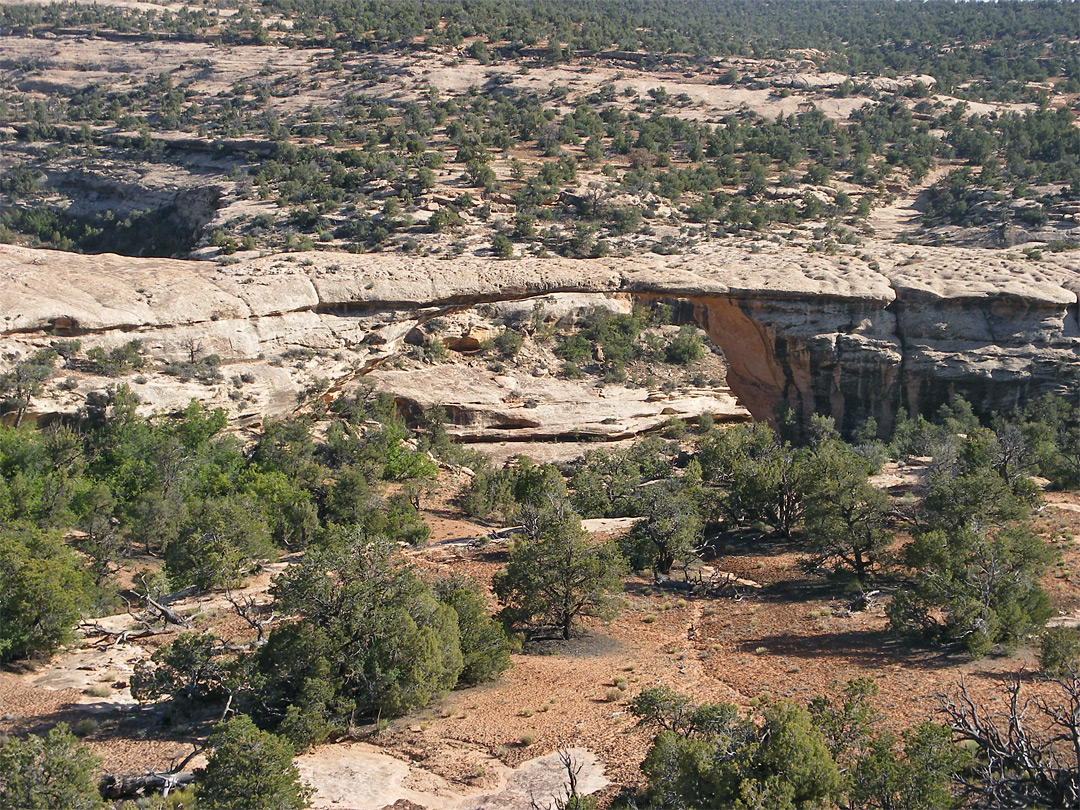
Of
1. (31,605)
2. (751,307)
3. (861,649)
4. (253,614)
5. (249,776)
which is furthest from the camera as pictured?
(751,307)

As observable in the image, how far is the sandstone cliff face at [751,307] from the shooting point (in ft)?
106

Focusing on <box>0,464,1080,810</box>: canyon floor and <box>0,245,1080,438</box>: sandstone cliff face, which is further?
<box>0,245,1080,438</box>: sandstone cliff face

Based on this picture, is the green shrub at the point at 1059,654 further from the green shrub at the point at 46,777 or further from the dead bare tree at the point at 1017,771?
the green shrub at the point at 46,777

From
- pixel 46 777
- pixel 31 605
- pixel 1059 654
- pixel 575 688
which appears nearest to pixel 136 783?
pixel 46 777

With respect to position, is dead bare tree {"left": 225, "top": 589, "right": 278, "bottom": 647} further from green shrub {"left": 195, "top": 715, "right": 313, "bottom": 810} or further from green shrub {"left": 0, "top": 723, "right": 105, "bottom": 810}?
green shrub {"left": 0, "top": 723, "right": 105, "bottom": 810}

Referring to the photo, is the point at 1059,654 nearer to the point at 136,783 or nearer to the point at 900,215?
the point at 136,783

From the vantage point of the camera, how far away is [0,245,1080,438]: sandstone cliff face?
32188mm

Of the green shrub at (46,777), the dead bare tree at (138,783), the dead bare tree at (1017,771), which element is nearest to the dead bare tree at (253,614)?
the dead bare tree at (138,783)

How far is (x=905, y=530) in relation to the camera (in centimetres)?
2588

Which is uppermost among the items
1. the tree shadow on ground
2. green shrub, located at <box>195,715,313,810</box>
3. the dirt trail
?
the dirt trail

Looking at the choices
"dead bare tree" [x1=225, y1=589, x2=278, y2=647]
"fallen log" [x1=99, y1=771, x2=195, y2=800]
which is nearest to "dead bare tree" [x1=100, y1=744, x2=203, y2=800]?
"fallen log" [x1=99, y1=771, x2=195, y2=800]

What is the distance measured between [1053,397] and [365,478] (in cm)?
2467

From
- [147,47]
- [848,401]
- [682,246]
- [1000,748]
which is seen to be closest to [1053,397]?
[848,401]

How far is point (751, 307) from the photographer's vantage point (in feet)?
121
